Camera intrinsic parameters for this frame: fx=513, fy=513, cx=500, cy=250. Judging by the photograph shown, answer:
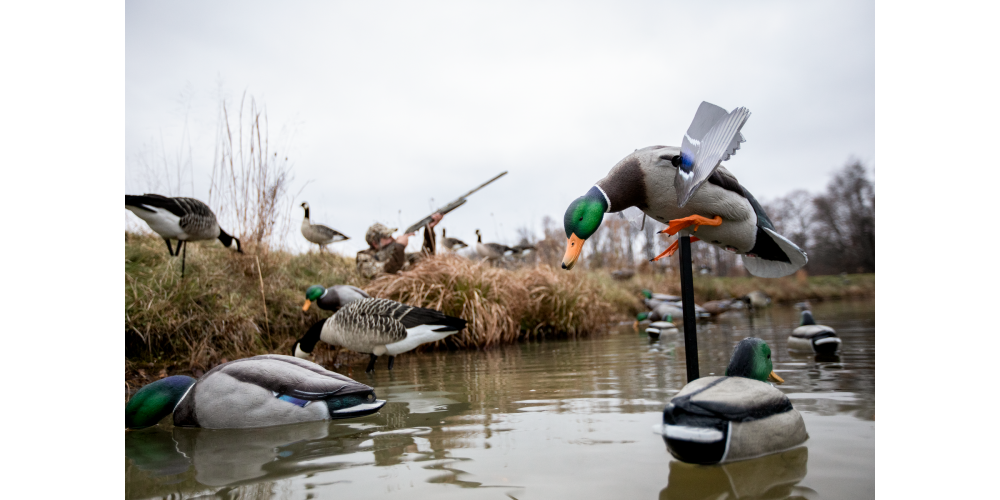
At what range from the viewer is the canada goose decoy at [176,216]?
4.84 meters

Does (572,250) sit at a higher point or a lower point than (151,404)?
higher

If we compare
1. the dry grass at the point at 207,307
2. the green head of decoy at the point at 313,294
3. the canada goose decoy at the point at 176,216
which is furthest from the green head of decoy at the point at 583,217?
the canada goose decoy at the point at 176,216

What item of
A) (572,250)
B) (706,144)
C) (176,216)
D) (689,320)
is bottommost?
(689,320)

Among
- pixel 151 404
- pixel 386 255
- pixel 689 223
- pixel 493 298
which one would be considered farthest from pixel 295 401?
pixel 386 255

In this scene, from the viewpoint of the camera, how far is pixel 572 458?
5.29 ft

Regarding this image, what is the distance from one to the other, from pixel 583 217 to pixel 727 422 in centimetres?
78

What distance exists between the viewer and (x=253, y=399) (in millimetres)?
2314

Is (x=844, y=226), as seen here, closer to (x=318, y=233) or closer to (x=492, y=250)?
(x=492, y=250)

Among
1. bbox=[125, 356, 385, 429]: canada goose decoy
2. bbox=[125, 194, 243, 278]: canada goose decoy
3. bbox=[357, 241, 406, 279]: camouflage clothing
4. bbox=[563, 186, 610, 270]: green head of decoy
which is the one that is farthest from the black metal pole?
bbox=[357, 241, 406, 279]: camouflage clothing

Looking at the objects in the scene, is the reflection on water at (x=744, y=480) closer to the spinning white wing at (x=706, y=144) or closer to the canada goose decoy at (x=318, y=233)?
the spinning white wing at (x=706, y=144)
